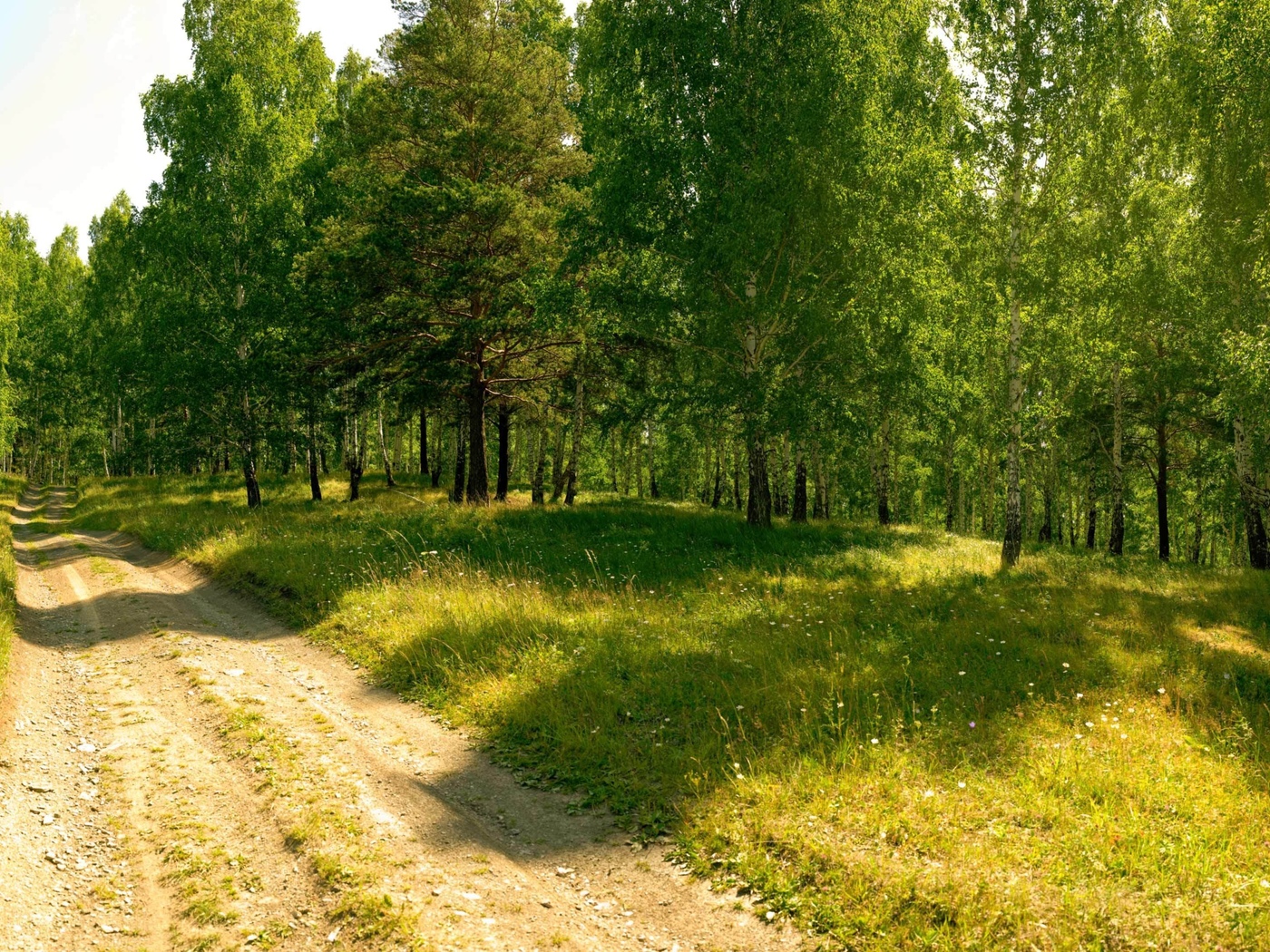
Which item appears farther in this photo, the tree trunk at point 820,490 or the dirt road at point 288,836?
the tree trunk at point 820,490

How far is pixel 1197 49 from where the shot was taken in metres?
17.3

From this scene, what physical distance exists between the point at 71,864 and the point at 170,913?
1276mm

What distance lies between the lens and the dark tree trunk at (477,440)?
22062 mm

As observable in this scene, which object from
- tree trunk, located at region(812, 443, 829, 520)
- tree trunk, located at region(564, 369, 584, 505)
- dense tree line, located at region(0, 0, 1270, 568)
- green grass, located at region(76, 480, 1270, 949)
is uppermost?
dense tree line, located at region(0, 0, 1270, 568)

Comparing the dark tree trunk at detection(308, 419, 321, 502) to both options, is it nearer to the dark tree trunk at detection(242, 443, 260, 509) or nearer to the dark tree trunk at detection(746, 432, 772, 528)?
the dark tree trunk at detection(242, 443, 260, 509)

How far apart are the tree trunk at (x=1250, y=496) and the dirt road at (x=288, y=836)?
21.8 m

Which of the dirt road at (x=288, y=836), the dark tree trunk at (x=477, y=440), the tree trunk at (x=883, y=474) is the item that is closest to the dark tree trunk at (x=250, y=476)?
the dark tree trunk at (x=477, y=440)

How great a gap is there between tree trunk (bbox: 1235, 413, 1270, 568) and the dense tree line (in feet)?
0.68

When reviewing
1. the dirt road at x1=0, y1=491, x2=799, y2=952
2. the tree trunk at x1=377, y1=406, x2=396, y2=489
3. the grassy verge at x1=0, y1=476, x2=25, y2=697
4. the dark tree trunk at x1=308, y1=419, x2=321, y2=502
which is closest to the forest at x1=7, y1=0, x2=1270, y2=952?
the dirt road at x1=0, y1=491, x2=799, y2=952

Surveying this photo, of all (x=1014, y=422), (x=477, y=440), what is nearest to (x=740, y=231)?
(x=1014, y=422)

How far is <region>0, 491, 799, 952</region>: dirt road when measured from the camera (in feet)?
15.5

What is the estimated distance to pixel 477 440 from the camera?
73.8ft

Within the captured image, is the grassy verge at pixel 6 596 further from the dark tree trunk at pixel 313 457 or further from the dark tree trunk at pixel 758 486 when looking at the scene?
the dark tree trunk at pixel 758 486

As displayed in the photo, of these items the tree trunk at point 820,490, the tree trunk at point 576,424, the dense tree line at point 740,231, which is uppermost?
the dense tree line at point 740,231
